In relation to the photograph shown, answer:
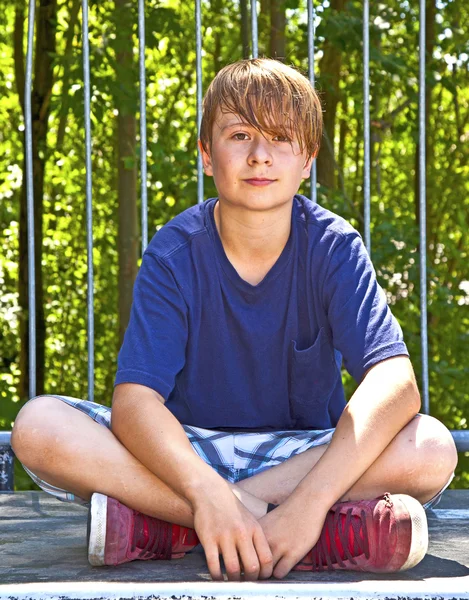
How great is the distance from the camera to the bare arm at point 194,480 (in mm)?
1600

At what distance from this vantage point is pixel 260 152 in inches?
77.0

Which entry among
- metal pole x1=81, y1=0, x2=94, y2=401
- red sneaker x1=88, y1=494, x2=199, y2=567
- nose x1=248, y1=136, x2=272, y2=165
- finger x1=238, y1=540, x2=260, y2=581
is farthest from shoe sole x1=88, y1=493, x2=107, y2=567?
metal pole x1=81, y1=0, x2=94, y2=401

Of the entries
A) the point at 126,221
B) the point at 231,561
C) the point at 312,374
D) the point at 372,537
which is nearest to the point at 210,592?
the point at 231,561

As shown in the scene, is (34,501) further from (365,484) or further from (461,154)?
(461,154)

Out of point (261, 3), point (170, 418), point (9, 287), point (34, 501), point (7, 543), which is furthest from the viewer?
point (9, 287)

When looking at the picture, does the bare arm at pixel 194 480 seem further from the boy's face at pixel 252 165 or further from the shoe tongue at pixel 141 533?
the boy's face at pixel 252 165

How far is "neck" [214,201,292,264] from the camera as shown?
203 cm

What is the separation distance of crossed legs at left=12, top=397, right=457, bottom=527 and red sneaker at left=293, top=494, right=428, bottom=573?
13 cm

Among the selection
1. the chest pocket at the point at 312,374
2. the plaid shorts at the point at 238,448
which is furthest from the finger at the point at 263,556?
the chest pocket at the point at 312,374

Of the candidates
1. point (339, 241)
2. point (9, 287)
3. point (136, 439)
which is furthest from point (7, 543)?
point (9, 287)

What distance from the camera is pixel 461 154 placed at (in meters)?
5.26

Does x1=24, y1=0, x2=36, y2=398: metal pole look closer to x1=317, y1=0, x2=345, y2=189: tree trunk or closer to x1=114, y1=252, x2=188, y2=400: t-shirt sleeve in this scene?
x1=114, y1=252, x2=188, y2=400: t-shirt sleeve

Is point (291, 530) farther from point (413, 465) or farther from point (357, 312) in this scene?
point (357, 312)

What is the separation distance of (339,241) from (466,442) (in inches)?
28.8
